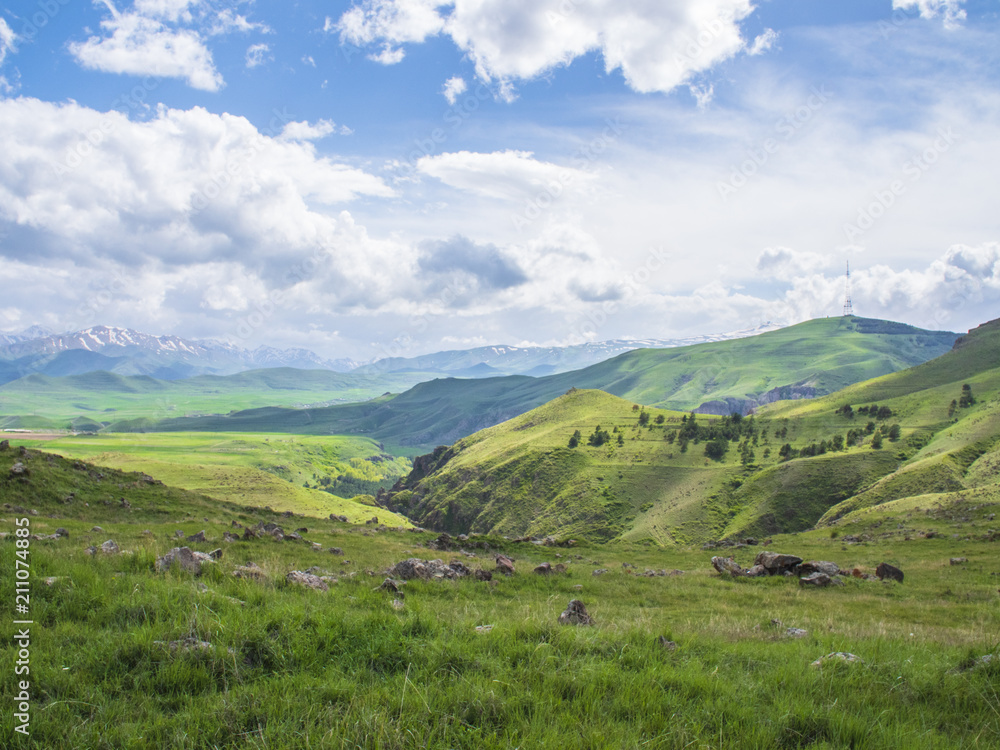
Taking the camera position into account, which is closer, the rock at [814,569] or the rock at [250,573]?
the rock at [250,573]

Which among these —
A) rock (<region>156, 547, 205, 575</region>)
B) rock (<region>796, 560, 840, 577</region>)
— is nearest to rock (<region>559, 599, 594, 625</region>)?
rock (<region>156, 547, 205, 575</region>)

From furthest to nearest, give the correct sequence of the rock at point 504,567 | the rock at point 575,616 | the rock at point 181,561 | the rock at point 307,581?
the rock at point 504,567
the rock at point 307,581
the rock at point 181,561
the rock at point 575,616

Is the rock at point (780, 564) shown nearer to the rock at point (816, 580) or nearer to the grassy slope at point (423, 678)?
the rock at point (816, 580)

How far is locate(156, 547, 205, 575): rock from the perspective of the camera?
9712 millimetres

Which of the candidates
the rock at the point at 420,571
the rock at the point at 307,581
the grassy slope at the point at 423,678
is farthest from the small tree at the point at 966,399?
the rock at the point at 307,581

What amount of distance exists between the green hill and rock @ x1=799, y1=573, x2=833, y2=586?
218 feet

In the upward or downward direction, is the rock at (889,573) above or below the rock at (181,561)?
below

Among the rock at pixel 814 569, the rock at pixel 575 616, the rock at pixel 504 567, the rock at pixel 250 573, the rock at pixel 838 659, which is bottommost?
the rock at pixel 814 569

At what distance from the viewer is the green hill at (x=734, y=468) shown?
9050 centimetres

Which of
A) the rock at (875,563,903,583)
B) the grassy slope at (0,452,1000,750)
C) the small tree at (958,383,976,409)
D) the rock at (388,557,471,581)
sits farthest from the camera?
the small tree at (958,383,976,409)

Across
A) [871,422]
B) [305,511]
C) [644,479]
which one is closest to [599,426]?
[644,479]

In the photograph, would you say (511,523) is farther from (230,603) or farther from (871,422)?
(230,603)

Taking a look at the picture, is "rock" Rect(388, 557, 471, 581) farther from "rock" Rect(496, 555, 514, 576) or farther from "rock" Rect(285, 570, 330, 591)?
"rock" Rect(285, 570, 330, 591)

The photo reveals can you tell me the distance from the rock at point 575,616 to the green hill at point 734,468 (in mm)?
85278
